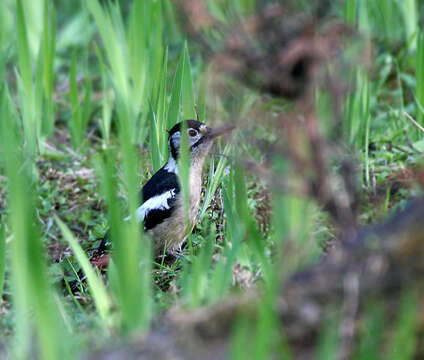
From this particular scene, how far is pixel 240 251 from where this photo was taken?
110 inches

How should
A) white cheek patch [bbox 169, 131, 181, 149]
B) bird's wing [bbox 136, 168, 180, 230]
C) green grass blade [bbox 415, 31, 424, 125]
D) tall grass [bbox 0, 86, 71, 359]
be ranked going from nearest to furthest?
tall grass [bbox 0, 86, 71, 359], bird's wing [bbox 136, 168, 180, 230], white cheek patch [bbox 169, 131, 181, 149], green grass blade [bbox 415, 31, 424, 125]

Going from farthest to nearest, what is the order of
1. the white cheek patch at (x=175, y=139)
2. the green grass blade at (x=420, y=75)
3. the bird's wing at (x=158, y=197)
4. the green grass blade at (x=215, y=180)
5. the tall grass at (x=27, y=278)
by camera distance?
the green grass blade at (x=420, y=75), the white cheek patch at (x=175, y=139), the bird's wing at (x=158, y=197), the green grass blade at (x=215, y=180), the tall grass at (x=27, y=278)

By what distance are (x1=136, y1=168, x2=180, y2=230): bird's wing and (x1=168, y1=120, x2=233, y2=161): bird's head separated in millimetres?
232

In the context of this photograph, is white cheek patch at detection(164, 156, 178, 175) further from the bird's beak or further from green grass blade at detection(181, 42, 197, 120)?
green grass blade at detection(181, 42, 197, 120)

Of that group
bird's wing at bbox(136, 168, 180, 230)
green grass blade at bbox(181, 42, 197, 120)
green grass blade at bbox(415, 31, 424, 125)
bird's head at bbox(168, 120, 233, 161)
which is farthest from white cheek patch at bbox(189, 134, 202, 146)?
green grass blade at bbox(415, 31, 424, 125)

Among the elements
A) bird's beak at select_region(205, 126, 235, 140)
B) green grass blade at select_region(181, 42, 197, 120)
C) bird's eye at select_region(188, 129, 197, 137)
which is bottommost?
bird's beak at select_region(205, 126, 235, 140)

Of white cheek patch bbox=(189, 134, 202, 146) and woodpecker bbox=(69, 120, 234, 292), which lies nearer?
woodpecker bbox=(69, 120, 234, 292)

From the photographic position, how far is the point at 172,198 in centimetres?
420

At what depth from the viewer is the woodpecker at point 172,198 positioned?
13.5 feet

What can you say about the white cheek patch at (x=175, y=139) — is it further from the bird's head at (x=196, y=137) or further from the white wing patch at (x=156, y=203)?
the white wing patch at (x=156, y=203)

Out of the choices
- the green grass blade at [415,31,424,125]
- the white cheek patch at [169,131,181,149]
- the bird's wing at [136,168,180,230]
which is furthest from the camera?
the green grass blade at [415,31,424,125]

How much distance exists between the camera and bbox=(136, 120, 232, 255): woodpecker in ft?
13.5

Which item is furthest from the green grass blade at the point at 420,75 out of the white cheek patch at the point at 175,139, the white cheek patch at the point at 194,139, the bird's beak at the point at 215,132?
the white cheek patch at the point at 175,139

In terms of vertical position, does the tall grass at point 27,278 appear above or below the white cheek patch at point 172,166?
below
